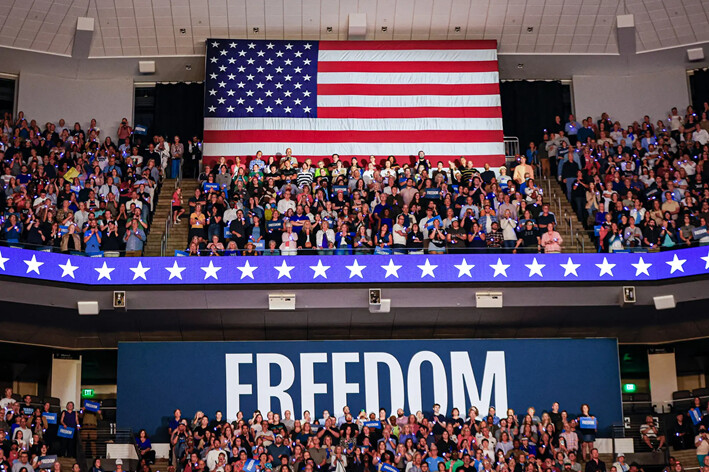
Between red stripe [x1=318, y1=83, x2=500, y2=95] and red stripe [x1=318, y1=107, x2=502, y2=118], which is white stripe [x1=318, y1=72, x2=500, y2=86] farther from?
red stripe [x1=318, y1=107, x2=502, y2=118]

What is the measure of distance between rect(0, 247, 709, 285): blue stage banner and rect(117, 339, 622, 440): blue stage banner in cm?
229

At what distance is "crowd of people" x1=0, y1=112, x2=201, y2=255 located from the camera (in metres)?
22.2

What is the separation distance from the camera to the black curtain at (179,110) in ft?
101

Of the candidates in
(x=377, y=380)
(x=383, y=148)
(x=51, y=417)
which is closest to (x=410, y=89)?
(x=383, y=148)

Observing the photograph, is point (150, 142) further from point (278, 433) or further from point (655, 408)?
point (655, 408)

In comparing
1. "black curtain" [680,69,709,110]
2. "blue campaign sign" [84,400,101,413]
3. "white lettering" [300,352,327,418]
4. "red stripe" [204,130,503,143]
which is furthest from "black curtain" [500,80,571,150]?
"blue campaign sign" [84,400,101,413]

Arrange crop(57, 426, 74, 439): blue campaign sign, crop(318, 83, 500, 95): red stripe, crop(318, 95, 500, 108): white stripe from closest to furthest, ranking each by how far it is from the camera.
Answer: crop(57, 426, 74, 439): blue campaign sign < crop(318, 95, 500, 108): white stripe < crop(318, 83, 500, 95): red stripe

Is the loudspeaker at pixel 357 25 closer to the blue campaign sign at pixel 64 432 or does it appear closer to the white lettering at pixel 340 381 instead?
the white lettering at pixel 340 381

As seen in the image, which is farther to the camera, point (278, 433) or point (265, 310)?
point (265, 310)

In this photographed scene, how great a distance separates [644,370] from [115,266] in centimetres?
1345

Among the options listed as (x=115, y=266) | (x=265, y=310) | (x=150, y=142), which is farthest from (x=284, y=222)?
(x=150, y=142)

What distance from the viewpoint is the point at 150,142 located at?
29609 millimetres

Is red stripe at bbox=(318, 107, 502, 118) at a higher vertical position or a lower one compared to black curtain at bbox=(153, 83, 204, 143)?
lower

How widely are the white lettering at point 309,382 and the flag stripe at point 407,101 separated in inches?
331
